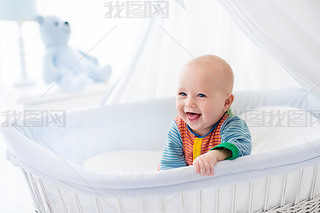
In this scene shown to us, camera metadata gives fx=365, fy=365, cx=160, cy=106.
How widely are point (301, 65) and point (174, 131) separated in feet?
1.67

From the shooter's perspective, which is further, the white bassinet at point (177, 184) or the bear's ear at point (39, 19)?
the bear's ear at point (39, 19)

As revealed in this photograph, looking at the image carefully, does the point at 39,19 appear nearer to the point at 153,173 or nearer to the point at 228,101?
the point at 228,101

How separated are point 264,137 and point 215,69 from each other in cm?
67

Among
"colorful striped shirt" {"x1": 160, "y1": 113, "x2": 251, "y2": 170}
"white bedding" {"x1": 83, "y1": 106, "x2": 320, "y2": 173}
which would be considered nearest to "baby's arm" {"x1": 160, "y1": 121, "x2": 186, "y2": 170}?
"colorful striped shirt" {"x1": 160, "y1": 113, "x2": 251, "y2": 170}

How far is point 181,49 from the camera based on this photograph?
186cm

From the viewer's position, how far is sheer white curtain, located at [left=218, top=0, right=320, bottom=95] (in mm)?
1130

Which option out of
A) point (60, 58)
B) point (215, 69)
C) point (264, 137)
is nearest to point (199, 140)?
point (215, 69)

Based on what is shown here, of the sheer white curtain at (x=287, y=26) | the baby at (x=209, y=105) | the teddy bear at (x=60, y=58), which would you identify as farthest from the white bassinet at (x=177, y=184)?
the teddy bear at (x=60, y=58)

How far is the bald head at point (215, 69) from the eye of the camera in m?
1.19

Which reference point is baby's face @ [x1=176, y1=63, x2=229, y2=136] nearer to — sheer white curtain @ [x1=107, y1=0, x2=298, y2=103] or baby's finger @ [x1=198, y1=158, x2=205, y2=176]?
baby's finger @ [x1=198, y1=158, x2=205, y2=176]

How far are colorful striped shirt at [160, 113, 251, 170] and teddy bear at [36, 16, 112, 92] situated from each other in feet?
3.35

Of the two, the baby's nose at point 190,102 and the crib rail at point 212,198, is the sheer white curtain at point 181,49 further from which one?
the crib rail at point 212,198

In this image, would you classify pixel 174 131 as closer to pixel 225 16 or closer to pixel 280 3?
pixel 280 3

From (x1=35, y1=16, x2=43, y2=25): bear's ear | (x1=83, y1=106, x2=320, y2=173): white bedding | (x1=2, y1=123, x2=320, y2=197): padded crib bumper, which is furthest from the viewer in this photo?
(x1=35, y1=16, x2=43, y2=25): bear's ear
